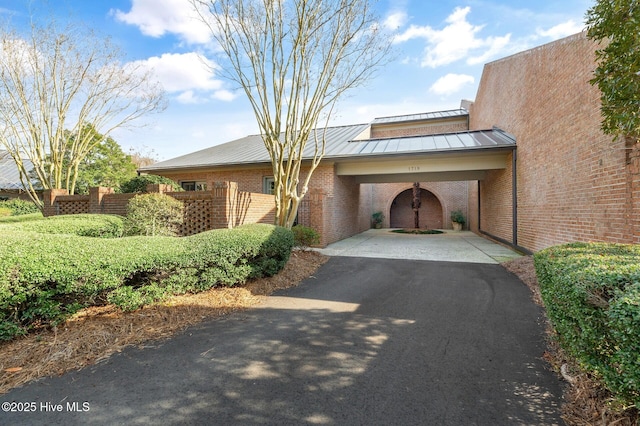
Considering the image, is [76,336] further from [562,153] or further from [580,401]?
A: [562,153]

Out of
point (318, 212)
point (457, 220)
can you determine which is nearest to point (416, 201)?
point (457, 220)

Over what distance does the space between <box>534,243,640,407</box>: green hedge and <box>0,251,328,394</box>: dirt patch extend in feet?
12.1

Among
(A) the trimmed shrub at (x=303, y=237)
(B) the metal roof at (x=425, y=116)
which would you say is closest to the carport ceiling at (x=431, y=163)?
(A) the trimmed shrub at (x=303, y=237)

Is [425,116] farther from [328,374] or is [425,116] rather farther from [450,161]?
[328,374]

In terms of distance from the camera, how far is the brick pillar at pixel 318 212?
1030 centimetres

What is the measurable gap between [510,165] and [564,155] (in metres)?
4.02

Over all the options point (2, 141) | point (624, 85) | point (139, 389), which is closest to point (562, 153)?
point (624, 85)

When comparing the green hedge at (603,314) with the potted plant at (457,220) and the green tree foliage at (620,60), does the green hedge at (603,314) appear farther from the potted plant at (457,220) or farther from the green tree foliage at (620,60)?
the potted plant at (457,220)

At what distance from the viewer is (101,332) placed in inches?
119

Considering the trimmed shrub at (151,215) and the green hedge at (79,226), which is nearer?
the green hedge at (79,226)

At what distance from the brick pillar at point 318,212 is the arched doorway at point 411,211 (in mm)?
13171

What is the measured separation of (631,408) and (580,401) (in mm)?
297

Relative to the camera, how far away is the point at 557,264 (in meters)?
2.43

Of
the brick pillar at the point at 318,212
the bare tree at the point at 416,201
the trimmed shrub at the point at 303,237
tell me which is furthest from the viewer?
the bare tree at the point at 416,201
